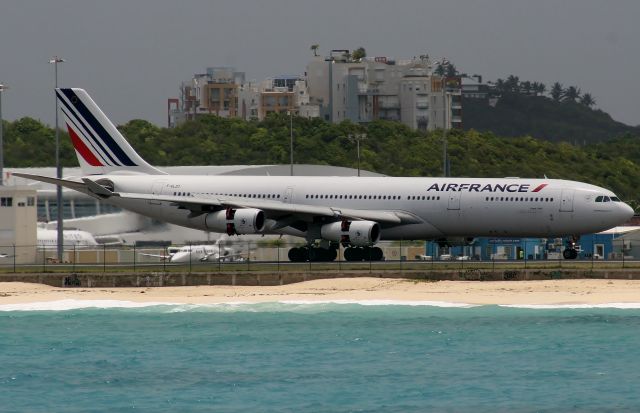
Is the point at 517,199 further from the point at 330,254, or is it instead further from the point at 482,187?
the point at 330,254

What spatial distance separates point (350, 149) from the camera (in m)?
174

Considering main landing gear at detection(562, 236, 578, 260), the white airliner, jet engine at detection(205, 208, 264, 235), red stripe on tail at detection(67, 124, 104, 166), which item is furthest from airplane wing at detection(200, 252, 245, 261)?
main landing gear at detection(562, 236, 578, 260)

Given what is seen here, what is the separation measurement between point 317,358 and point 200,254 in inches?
1458

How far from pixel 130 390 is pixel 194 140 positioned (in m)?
129

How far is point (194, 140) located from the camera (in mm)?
172625

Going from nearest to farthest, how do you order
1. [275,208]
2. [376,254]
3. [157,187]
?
[275,208] < [376,254] < [157,187]

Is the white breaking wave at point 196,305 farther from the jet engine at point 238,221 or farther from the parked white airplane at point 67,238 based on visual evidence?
the parked white airplane at point 67,238

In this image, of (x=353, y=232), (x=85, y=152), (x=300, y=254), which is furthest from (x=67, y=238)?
(x=353, y=232)

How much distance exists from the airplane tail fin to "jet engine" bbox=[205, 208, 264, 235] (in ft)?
32.5

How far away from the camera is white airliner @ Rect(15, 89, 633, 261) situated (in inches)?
2633

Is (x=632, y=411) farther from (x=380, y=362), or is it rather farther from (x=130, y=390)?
(x=130, y=390)

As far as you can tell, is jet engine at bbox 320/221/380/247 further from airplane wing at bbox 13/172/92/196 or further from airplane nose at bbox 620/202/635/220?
airplane wing at bbox 13/172/92/196

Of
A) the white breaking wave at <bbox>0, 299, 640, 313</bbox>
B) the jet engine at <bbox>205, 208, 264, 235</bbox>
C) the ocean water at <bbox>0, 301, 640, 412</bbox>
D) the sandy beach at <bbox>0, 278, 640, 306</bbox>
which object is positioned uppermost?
the jet engine at <bbox>205, 208, 264, 235</bbox>

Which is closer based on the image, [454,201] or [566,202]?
[566,202]
